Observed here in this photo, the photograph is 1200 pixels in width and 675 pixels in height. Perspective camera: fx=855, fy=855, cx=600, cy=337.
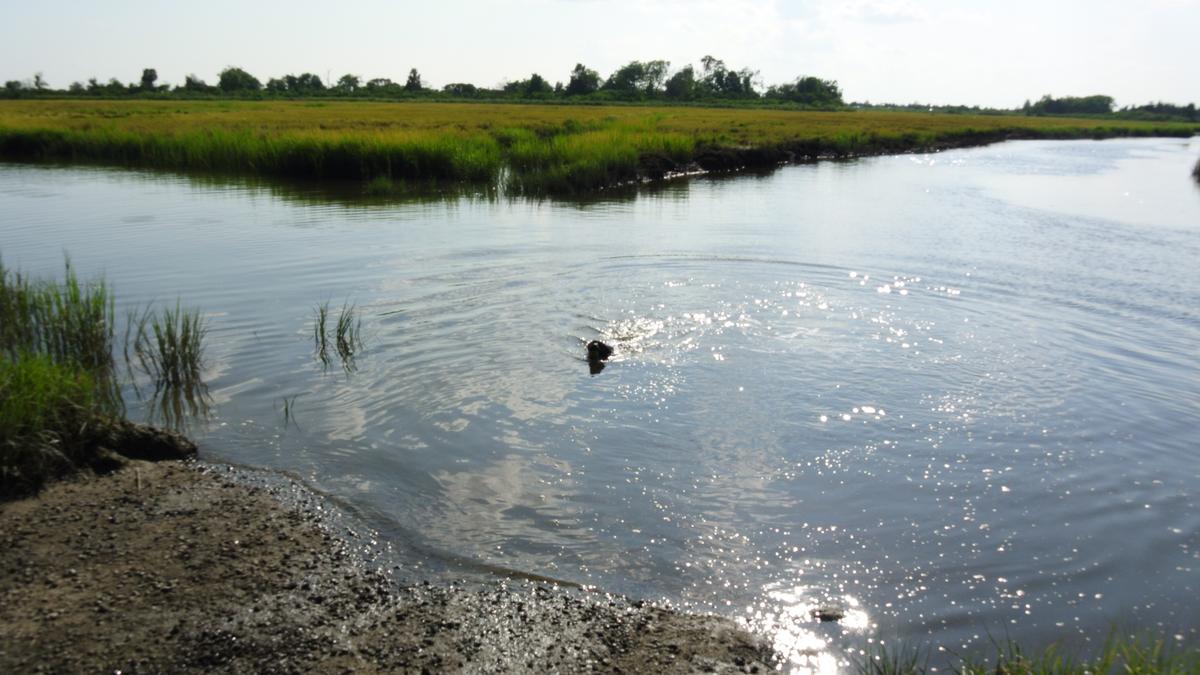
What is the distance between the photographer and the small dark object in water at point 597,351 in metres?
9.08

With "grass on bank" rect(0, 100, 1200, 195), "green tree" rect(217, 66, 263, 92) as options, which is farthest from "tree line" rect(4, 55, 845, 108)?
"grass on bank" rect(0, 100, 1200, 195)

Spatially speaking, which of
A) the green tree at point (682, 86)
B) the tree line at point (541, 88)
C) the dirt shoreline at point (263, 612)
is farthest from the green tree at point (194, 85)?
the dirt shoreline at point (263, 612)

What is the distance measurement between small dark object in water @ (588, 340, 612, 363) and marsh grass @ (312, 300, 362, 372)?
244 cm

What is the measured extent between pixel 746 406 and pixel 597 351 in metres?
1.91

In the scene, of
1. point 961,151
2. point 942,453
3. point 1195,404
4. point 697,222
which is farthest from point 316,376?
point 961,151

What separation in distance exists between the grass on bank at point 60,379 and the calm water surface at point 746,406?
1.68 ft

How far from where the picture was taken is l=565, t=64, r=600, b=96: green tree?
116438 mm

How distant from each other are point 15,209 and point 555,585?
62.6 ft

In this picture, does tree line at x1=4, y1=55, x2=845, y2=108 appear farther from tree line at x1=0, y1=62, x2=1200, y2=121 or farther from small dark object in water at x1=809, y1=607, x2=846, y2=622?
small dark object in water at x1=809, y1=607, x2=846, y2=622

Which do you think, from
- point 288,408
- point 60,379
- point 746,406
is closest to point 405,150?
point 288,408

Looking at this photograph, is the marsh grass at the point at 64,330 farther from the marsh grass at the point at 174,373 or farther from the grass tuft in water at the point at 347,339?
the grass tuft in water at the point at 347,339

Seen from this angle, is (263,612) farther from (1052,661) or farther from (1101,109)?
(1101,109)

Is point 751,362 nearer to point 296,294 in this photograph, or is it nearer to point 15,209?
point 296,294

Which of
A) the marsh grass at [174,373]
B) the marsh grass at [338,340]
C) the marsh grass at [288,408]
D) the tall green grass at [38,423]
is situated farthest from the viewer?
the marsh grass at [338,340]
